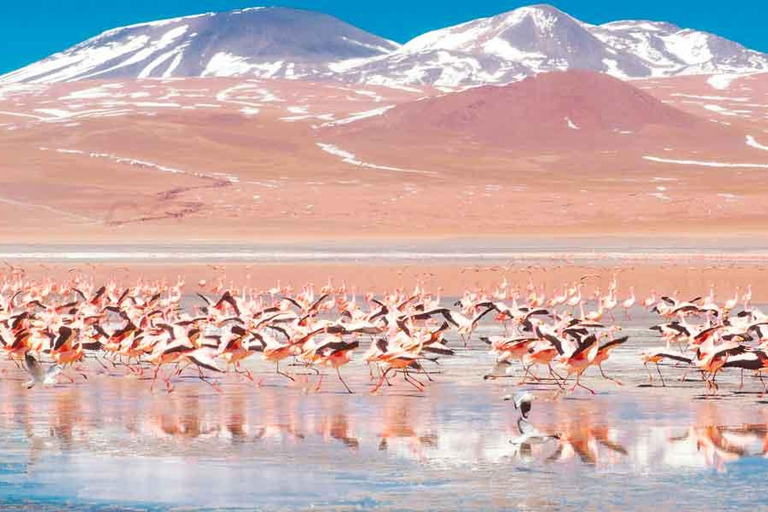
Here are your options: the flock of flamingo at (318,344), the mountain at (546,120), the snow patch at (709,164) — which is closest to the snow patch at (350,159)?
the mountain at (546,120)

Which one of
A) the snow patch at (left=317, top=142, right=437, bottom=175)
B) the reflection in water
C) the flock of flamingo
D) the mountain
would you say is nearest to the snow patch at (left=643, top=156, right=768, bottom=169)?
the mountain

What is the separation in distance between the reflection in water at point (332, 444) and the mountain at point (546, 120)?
403 feet

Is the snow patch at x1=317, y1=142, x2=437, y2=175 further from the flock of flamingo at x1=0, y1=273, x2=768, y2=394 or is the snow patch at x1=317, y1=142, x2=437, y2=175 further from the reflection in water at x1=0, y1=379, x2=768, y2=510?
the reflection in water at x1=0, y1=379, x2=768, y2=510

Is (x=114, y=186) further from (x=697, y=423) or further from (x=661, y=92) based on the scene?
(x=661, y=92)

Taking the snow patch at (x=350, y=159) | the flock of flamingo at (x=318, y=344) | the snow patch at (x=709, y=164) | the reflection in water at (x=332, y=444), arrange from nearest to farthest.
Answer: the reflection in water at (x=332, y=444) < the flock of flamingo at (x=318, y=344) < the snow patch at (x=350, y=159) < the snow patch at (x=709, y=164)

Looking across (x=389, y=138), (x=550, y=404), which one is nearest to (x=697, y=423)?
(x=550, y=404)

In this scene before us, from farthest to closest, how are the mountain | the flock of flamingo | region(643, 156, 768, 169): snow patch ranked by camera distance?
1. the mountain
2. region(643, 156, 768, 169): snow patch
3. the flock of flamingo

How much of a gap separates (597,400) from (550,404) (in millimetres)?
618

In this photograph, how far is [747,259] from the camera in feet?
138

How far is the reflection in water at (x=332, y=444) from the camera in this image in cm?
1039

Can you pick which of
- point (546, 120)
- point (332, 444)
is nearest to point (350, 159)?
point (546, 120)

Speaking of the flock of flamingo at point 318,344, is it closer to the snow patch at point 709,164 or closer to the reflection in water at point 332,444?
the reflection in water at point 332,444

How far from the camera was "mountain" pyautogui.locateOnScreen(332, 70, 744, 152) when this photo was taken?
14338 centimetres

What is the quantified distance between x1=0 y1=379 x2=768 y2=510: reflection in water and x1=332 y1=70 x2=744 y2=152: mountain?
122816mm
